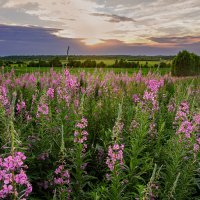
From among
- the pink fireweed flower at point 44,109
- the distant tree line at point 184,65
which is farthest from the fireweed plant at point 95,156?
the distant tree line at point 184,65

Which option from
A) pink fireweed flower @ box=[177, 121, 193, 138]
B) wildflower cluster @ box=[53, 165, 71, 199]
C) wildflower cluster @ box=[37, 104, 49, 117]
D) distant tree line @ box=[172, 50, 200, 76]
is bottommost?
wildflower cluster @ box=[53, 165, 71, 199]

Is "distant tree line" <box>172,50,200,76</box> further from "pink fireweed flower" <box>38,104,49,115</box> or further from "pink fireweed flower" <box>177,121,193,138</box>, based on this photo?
"pink fireweed flower" <box>38,104,49,115</box>

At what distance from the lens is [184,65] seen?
2630 centimetres

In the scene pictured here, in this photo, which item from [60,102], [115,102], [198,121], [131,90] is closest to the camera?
[198,121]

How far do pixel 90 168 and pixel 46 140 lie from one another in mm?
1120

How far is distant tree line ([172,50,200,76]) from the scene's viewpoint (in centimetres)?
2612

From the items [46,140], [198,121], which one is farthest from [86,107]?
[198,121]

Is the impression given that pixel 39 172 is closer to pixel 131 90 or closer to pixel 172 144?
pixel 172 144

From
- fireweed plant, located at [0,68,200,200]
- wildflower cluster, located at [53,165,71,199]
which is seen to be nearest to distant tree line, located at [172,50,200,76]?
fireweed plant, located at [0,68,200,200]

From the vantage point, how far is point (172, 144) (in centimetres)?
481

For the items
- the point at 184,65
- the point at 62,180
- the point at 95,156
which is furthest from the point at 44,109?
the point at 184,65

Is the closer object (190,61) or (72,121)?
(72,121)

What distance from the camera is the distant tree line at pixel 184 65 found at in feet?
85.7

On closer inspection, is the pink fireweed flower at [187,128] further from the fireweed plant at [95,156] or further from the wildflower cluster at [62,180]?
the wildflower cluster at [62,180]
